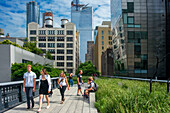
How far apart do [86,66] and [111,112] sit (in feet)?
242

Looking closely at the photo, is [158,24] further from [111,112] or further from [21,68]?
[111,112]

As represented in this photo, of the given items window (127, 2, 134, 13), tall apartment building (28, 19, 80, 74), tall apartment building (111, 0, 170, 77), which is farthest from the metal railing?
tall apartment building (28, 19, 80, 74)

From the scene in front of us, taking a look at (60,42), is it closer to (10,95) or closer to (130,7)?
(130,7)

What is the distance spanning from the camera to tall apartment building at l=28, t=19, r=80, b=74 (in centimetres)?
9688

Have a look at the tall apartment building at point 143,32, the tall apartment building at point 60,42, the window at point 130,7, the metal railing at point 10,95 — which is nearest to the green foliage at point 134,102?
the metal railing at point 10,95

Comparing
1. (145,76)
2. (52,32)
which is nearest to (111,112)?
(145,76)

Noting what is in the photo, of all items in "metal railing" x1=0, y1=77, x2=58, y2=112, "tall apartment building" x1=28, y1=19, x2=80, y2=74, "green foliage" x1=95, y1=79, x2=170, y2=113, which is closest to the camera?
"green foliage" x1=95, y1=79, x2=170, y2=113

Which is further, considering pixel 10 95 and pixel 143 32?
pixel 143 32

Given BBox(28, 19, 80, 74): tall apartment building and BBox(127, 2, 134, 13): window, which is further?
BBox(28, 19, 80, 74): tall apartment building

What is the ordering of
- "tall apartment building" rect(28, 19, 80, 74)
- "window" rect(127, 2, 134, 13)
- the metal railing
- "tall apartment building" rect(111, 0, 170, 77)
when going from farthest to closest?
"tall apartment building" rect(28, 19, 80, 74) → "window" rect(127, 2, 134, 13) → "tall apartment building" rect(111, 0, 170, 77) → the metal railing

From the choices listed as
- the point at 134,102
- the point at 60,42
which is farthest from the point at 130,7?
the point at 60,42

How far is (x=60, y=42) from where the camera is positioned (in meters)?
97.9

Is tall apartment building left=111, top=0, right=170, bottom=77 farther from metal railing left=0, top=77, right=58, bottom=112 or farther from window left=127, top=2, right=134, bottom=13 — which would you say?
metal railing left=0, top=77, right=58, bottom=112

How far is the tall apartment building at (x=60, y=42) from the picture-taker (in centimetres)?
9688
